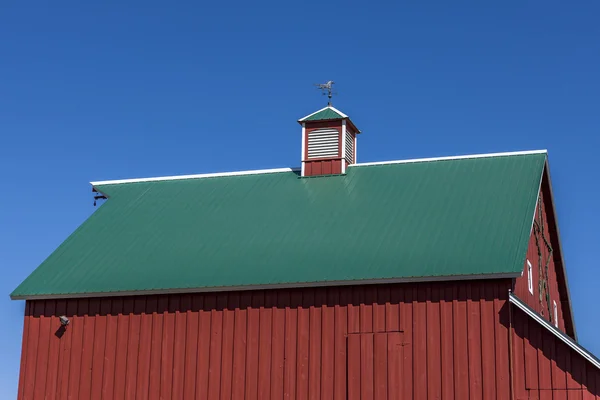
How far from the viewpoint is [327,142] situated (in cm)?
3331

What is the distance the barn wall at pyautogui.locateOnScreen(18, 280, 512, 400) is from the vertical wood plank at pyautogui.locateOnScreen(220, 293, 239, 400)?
1.1 inches

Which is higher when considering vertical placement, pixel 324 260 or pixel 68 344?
pixel 324 260

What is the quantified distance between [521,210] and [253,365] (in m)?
8.43

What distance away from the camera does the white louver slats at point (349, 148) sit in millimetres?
33438

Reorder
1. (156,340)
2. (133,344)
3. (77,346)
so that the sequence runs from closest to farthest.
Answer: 1. (156,340)
2. (133,344)
3. (77,346)

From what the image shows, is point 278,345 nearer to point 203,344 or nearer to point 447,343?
point 203,344

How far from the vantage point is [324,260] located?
90.1 ft

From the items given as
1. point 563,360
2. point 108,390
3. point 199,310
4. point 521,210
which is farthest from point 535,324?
point 108,390

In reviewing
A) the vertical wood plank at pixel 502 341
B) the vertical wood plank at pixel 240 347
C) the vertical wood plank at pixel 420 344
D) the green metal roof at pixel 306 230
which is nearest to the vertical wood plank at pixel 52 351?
the green metal roof at pixel 306 230

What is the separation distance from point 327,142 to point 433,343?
9.83 meters

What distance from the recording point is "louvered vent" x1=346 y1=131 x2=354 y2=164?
110 feet

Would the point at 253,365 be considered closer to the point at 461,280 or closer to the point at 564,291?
the point at 461,280

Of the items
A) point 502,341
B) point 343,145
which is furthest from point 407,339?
point 343,145

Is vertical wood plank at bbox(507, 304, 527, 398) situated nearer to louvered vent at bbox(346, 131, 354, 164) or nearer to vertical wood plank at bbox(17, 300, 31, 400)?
louvered vent at bbox(346, 131, 354, 164)
